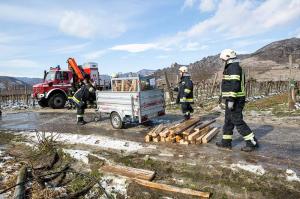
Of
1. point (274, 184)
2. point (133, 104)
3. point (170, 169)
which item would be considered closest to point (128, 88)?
point (133, 104)

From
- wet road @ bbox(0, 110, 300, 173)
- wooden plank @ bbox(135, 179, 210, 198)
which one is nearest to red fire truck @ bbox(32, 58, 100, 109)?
wet road @ bbox(0, 110, 300, 173)

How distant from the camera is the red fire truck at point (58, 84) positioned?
1870 cm

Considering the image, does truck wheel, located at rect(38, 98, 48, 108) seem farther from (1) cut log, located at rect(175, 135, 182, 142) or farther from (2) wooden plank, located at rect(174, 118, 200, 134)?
(1) cut log, located at rect(175, 135, 182, 142)

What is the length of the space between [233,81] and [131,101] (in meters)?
4.06

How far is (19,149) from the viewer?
8.90 meters

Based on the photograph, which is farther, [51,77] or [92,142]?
[51,77]

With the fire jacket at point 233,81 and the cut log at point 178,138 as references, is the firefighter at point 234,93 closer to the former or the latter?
the fire jacket at point 233,81

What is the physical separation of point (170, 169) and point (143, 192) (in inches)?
44.4

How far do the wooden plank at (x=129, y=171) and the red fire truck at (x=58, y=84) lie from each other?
12728 millimetres

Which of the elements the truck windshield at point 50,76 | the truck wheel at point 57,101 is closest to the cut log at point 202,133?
the truck wheel at point 57,101

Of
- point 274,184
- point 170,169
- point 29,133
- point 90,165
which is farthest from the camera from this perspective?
point 29,133

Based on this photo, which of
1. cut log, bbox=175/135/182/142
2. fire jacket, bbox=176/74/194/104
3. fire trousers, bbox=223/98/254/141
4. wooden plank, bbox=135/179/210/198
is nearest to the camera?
wooden plank, bbox=135/179/210/198

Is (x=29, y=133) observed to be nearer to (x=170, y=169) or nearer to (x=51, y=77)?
(x=170, y=169)

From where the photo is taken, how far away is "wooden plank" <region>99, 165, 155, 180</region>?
588 cm
